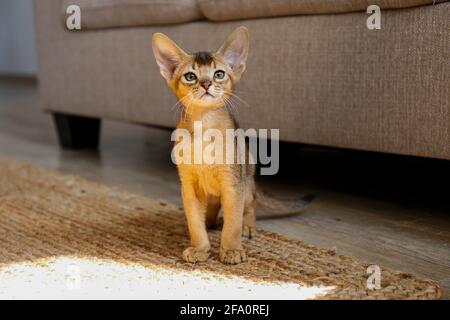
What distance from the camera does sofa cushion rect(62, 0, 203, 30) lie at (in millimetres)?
1786

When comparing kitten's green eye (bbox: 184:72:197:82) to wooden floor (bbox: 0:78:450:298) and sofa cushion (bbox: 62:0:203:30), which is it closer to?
wooden floor (bbox: 0:78:450:298)

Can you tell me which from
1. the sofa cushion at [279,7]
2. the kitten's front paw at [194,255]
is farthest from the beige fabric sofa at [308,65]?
the kitten's front paw at [194,255]

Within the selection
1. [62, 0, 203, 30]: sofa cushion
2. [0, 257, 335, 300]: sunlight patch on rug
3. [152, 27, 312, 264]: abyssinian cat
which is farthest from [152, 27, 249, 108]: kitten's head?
[62, 0, 203, 30]: sofa cushion

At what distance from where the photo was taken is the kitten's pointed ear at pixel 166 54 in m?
1.22

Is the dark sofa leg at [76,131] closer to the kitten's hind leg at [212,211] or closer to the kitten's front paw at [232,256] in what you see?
the kitten's hind leg at [212,211]

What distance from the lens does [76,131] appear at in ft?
8.04

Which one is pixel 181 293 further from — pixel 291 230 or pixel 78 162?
pixel 78 162

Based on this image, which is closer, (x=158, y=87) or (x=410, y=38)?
(x=410, y=38)

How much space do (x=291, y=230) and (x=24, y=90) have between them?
151 inches

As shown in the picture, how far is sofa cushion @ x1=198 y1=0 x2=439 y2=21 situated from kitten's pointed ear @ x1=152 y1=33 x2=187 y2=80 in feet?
1.32

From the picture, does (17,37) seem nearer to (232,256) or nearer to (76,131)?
(76,131)

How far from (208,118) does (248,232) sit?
277 millimetres

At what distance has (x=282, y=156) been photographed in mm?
2141

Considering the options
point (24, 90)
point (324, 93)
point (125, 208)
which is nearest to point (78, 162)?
point (125, 208)
